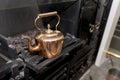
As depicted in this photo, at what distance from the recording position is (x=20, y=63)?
2.78 feet

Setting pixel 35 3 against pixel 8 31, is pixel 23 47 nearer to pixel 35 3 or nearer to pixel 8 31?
pixel 8 31

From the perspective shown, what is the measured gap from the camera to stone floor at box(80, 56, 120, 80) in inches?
93.3

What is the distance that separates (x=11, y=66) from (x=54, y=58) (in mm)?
343

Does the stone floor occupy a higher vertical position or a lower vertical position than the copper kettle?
lower

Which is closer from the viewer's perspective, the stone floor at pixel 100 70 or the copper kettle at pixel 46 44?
the copper kettle at pixel 46 44

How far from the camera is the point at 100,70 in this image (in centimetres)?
260

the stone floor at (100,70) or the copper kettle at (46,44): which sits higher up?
the copper kettle at (46,44)

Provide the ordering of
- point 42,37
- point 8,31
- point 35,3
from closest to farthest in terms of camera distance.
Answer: point 42,37
point 8,31
point 35,3

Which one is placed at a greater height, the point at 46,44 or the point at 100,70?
the point at 46,44

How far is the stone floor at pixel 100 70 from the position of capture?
2370mm

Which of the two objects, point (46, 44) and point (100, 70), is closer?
point (46, 44)

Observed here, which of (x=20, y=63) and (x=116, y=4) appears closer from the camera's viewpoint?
(x=20, y=63)

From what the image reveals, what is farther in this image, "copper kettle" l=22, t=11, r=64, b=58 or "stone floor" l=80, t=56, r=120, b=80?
"stone floor" l=80, t=56, r=120, b=80

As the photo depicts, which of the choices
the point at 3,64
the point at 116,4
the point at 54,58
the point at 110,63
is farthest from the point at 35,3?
the point at 110,63
